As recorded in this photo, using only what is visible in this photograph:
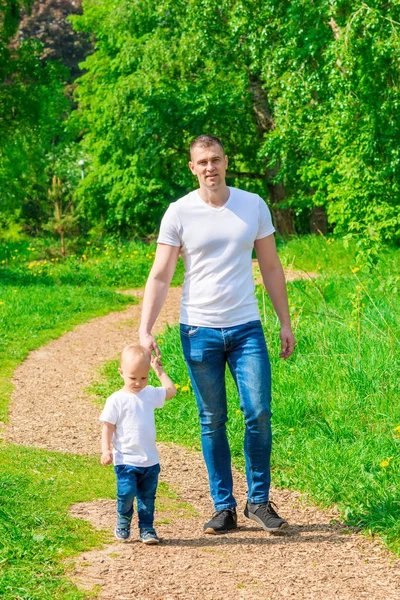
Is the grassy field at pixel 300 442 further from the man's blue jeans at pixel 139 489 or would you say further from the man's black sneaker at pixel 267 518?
the man's black sneaker at pixel 267 518

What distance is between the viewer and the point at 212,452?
4812 millimetres

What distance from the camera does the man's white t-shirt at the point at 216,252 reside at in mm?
4598

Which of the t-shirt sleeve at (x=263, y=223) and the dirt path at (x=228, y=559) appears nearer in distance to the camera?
the dirt path at (x=228, y=559)

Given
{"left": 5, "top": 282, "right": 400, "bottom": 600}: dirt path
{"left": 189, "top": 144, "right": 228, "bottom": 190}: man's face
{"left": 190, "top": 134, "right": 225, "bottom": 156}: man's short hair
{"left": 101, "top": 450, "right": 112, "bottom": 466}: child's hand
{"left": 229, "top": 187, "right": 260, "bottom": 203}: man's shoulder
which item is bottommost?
{"left": 5, "top": 282, "right": 400, "bottom": 600}: dirt path

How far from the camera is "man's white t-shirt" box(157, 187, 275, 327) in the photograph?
181 inches

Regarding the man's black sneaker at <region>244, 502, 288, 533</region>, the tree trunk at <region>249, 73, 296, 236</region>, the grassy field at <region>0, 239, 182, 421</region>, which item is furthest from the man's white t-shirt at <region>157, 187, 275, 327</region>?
the tree trunk at <region>249, 73, 296, 236</region>

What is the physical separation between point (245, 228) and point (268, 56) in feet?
43.0

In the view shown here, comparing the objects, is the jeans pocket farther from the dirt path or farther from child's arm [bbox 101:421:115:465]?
the dirt path

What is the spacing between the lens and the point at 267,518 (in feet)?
15.8

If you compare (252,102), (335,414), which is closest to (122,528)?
(335,414)

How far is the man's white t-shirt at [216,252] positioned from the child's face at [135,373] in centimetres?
41

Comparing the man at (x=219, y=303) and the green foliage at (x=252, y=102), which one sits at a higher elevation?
the green foliage at (x=252, y=102)

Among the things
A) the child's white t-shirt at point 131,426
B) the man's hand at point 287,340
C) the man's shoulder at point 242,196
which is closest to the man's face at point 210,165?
the man's shoulder at point 242,196

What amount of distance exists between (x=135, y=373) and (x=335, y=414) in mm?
2420
